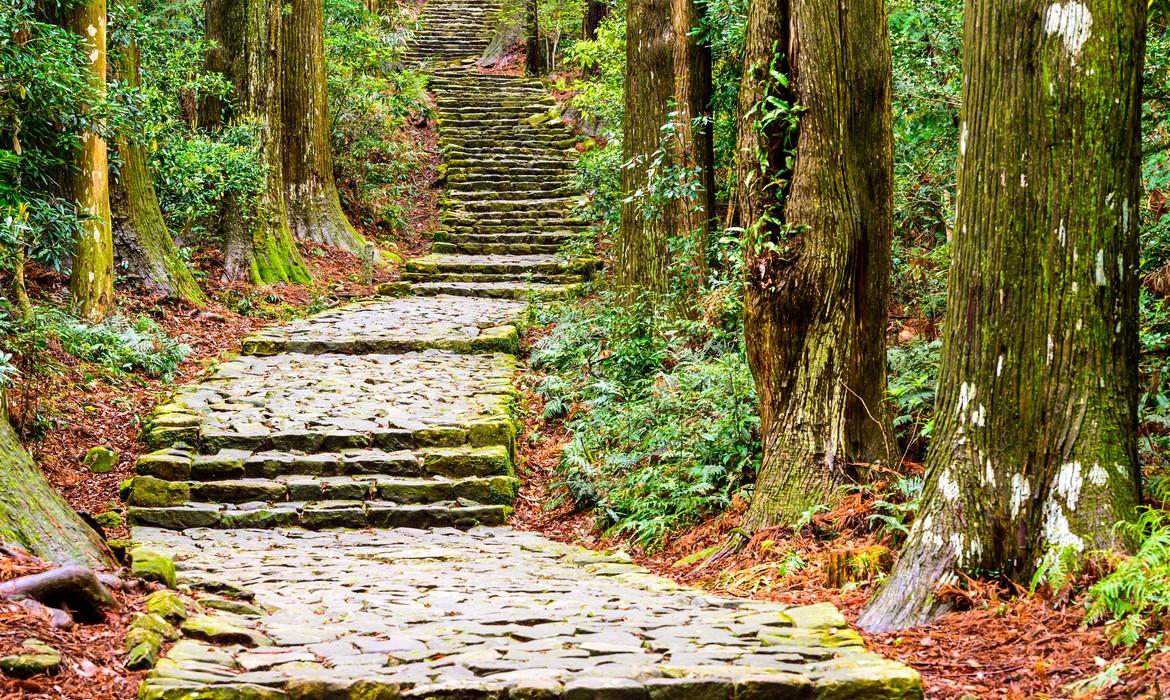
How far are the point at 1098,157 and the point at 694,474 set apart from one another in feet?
13.1

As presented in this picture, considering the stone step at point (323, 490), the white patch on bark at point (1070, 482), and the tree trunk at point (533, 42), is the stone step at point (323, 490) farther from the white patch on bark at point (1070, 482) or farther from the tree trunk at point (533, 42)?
the tree trunk at point (533, 42)

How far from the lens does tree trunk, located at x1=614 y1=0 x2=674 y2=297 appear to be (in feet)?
36.9

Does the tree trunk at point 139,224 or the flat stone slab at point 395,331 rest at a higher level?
the tree trunk at point 139,224

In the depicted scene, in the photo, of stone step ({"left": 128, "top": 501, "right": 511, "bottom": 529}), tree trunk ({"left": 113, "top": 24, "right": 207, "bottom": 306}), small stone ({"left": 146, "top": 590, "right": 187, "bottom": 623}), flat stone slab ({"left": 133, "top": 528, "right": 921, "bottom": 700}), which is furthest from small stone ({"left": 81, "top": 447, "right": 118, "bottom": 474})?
small stone ({"left": 146, "top": 590, "right": 187, "bottom": 623})

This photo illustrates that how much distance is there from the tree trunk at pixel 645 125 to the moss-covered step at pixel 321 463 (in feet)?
11.0

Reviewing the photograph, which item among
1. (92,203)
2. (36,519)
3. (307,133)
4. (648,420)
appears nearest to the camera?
(36,519)

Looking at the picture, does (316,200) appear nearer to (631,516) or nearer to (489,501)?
(489,501)

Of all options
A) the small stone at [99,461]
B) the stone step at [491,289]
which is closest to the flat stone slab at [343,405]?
the small stone at [99,461]

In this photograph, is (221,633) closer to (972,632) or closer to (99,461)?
(972,632)

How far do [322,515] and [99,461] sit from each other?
201 cm

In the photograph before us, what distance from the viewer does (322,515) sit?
327 inches

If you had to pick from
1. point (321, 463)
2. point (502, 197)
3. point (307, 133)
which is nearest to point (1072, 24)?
point (321, 463)

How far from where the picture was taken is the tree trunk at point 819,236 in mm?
6180

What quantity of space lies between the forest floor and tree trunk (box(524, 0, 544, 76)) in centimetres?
2333
